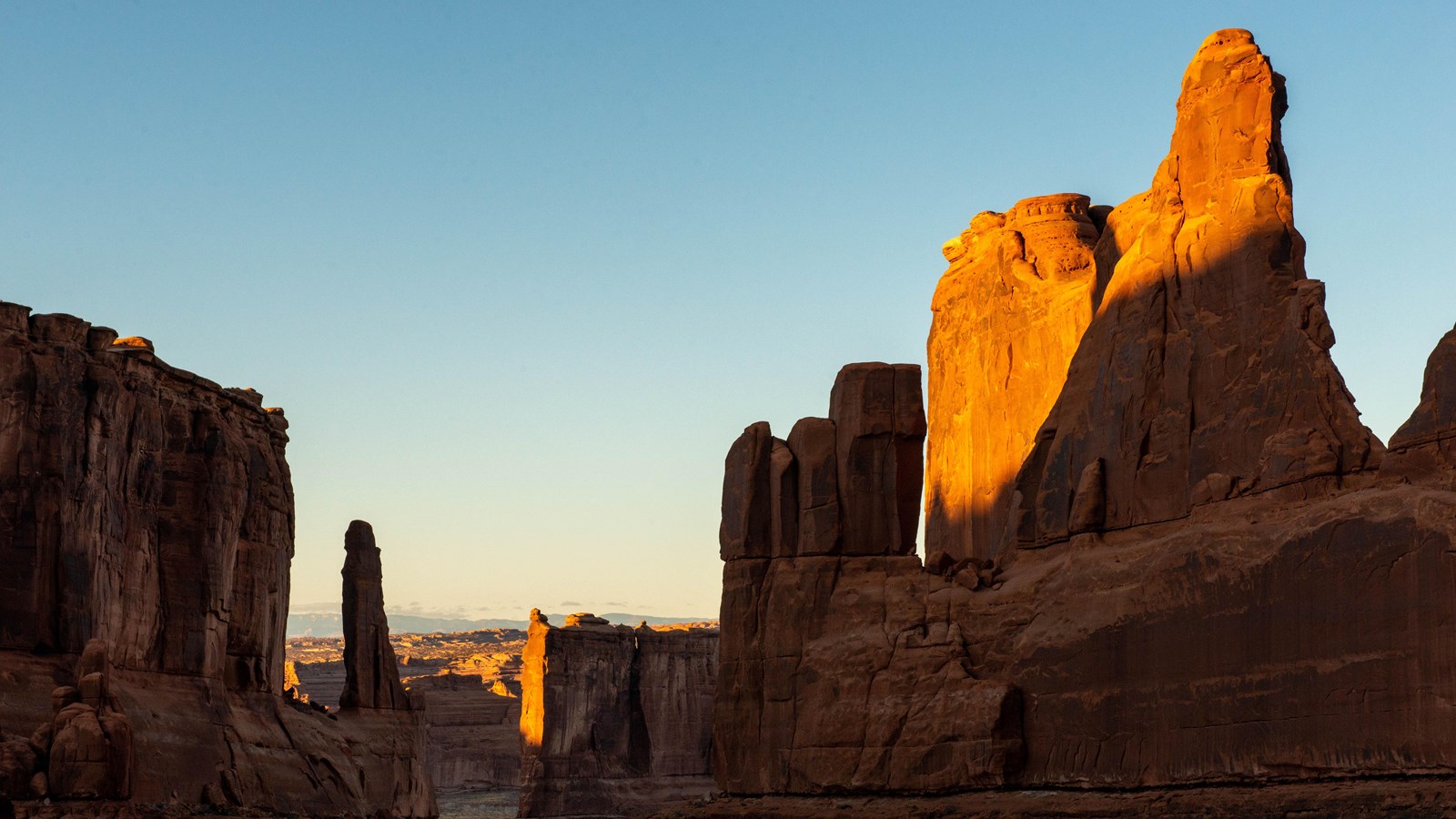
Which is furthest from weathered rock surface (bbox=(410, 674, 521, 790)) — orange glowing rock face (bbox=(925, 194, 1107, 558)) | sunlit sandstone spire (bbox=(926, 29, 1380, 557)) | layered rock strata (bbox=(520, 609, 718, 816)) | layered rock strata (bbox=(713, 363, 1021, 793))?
sunlit sandstone spire (bbox=(926, 29, 1380, 557))

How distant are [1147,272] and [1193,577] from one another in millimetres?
7625

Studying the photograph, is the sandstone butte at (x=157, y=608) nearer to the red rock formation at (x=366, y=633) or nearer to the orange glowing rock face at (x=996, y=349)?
the red rock formation at (x=366, y=633)

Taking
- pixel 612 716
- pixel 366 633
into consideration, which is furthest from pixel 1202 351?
pixel 612 716

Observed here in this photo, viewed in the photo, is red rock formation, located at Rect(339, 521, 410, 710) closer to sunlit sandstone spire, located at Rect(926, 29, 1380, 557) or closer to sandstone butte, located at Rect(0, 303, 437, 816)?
sandstone butte, located at Rect(0, 303, 437, 816)

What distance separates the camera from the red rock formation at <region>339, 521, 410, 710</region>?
7338cm

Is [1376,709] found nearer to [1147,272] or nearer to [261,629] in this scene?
[1147,272]

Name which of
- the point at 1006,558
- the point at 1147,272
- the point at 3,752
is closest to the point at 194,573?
the point at 3,752

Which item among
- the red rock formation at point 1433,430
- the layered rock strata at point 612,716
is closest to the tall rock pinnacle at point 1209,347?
the red rock formation at point 1433,430

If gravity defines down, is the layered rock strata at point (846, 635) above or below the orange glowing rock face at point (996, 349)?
below

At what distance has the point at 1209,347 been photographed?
38.9 m

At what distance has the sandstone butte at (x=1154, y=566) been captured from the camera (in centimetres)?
3234

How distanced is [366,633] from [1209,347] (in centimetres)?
4281

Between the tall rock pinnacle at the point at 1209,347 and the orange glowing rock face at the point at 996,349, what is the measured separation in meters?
13.2

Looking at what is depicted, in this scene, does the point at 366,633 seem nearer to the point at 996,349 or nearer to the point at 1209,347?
the point at 996,349
